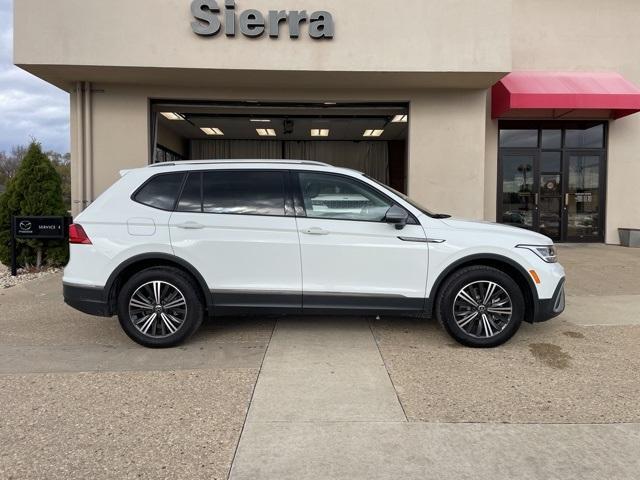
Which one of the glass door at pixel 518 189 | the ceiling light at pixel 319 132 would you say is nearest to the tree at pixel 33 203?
the ceiling light at pixel 319 132

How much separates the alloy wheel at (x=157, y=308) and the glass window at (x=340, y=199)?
1.56 meters

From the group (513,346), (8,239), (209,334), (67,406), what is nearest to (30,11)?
(8,239)

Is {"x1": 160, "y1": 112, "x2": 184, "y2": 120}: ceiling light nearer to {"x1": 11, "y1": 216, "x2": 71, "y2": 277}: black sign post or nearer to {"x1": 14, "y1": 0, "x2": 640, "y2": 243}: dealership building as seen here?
{"x1": 14, "y1": 0, "x2": 640, "y2": 243}: dealership building

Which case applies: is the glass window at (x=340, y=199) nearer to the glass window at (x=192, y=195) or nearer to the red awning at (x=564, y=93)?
the glass window at (x=192, y=195)

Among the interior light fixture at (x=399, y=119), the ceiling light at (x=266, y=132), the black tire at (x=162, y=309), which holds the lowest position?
the black tire at (x=162, y=309)

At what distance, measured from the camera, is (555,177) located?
45.3ft

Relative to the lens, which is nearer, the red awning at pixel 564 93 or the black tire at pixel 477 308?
the black tire at pixel 477 308

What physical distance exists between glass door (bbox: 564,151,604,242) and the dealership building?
0.12ft

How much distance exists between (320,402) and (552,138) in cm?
1265

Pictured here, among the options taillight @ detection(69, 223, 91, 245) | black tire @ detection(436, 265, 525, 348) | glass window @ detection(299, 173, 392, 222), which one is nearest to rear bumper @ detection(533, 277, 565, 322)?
black tire @ detection(436, 265, 525, 348)

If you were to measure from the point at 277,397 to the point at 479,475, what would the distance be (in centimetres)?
160

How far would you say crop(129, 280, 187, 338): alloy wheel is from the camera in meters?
4.84

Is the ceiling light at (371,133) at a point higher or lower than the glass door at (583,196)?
higher

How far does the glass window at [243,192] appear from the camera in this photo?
493 cm
